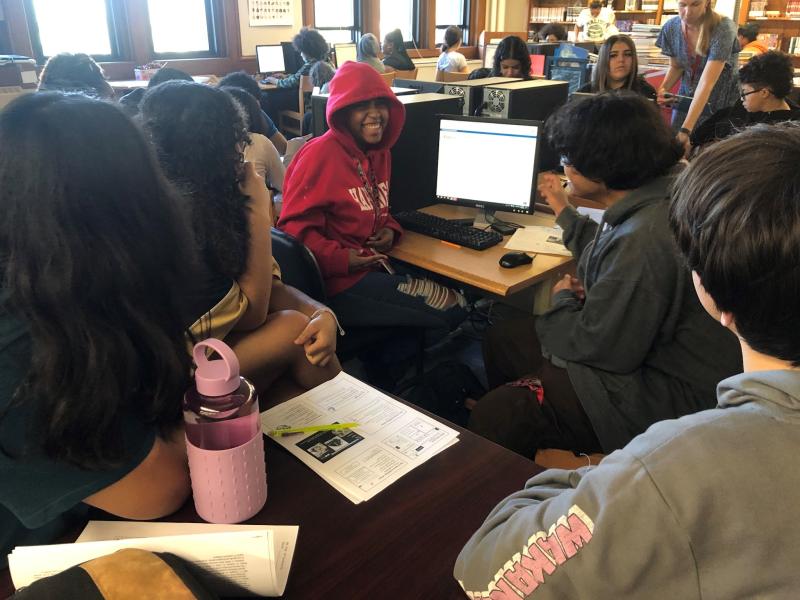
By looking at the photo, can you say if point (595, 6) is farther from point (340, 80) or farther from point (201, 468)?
point (201, 468)

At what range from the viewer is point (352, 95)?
2.19 metres

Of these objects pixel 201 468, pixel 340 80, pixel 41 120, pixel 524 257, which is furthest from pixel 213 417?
pixel 340 80

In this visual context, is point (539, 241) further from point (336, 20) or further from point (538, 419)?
point (336, 20)

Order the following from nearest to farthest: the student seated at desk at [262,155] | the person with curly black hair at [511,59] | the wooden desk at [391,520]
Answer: the wooden desk at [391,520]
the student seated at desk at [262,155]
the person with curly black hair at [511,59]

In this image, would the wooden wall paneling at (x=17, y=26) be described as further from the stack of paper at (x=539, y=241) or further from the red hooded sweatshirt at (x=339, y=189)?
the stack of paper at (x=539, y=241)

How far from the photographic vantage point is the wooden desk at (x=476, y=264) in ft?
6.30

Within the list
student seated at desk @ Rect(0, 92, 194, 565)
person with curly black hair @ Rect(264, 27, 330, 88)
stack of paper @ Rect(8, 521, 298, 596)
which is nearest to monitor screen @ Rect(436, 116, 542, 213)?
student seated at desk @ Rect(0, 92, 194, 565)

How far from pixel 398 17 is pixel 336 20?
0.98 meters

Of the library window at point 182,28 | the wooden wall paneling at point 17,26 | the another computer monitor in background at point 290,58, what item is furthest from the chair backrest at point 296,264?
the another computer monitor in background at point 290,58

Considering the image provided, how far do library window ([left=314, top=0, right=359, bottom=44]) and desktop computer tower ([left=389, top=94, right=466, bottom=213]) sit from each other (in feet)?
16.3

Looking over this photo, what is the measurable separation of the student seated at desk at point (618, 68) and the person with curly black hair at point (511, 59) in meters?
0.57

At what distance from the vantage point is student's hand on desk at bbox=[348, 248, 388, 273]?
7.02 ft

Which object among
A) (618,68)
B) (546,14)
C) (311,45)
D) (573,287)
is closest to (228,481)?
(573,287)

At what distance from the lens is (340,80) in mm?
2252
